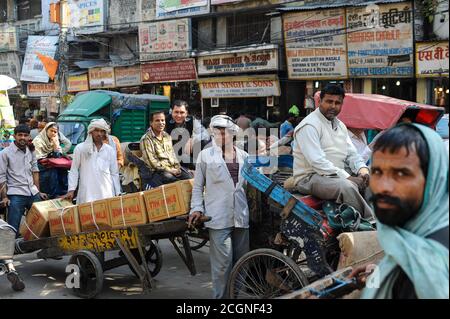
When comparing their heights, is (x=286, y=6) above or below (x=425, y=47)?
above

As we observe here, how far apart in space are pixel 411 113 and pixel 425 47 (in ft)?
26.8

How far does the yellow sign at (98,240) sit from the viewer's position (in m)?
5.11

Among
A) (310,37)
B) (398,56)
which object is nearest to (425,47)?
(398,56)

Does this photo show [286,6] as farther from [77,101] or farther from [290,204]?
[290,204]

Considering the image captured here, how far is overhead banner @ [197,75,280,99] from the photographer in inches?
675

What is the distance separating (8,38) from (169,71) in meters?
11.3

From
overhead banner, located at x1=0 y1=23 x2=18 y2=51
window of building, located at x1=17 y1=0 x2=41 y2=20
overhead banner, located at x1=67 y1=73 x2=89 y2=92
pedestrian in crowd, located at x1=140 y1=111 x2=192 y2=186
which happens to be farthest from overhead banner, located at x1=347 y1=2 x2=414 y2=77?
window of building, located at x1=17 y1=0 x2=41 y2=20

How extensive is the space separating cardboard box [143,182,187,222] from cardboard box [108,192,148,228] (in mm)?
72

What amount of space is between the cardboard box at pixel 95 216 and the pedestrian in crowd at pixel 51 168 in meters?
3.42

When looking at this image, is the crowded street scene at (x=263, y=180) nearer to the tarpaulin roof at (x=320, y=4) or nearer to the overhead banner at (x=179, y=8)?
the tarpaulin roof at (x=320, y=4)

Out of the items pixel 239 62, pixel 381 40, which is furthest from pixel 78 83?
pixel 381 40

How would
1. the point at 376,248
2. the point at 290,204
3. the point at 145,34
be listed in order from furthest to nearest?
the point at 145,34
the point at 290,204
the point at 376,248

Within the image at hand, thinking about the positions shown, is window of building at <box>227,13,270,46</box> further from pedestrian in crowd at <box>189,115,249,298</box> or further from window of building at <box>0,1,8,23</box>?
window of building at <box>0,1,8,23</box>

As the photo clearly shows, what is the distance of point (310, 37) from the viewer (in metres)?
15.8
